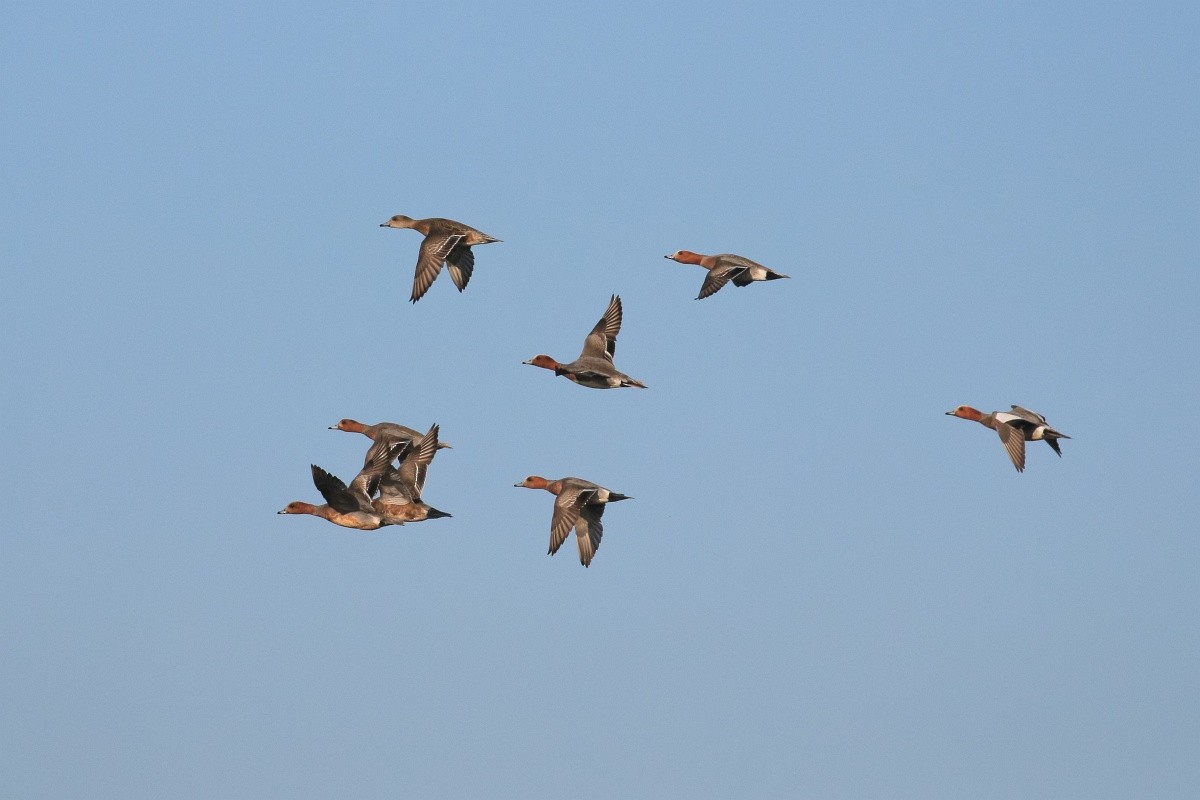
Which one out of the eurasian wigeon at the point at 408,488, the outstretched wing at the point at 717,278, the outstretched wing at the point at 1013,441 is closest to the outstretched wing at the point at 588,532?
the eurasian wigeon at the point at 408,488

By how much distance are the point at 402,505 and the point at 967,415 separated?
1044cm

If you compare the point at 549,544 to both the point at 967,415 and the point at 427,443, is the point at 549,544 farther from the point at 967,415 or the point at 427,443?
the point at 967,415

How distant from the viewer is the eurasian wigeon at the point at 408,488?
3027 cm

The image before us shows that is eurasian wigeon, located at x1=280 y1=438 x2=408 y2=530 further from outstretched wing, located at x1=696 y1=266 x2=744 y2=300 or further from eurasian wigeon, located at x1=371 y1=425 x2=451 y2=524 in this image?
outstretched wing, located at x1=696 y1=266 x2=744 y2=300

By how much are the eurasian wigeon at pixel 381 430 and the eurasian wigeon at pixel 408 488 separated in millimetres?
1579

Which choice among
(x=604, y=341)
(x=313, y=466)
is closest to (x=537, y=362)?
(x=604, y=341)

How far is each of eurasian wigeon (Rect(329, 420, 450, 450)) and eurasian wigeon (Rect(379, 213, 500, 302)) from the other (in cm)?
273

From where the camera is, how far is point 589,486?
100 ft

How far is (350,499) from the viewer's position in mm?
29547

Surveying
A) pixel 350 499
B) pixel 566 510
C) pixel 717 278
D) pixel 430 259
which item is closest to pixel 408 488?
pixel 350 499

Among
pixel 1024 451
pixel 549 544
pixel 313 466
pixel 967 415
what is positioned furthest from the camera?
pixel 967 415

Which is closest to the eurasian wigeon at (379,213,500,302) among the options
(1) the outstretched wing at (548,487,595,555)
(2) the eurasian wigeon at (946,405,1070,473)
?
(1) the outstretched wing at (548,487,595,555)

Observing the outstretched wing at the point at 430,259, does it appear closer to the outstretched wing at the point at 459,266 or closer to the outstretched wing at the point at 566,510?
the outstretched wing at the point at 459,266

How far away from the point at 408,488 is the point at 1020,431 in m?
10.2
